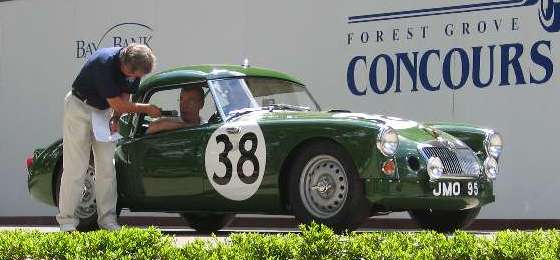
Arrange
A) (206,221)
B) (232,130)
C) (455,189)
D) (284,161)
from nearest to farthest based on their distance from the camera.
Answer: (455,189) < (284,161) < (232,130) < (206,221)

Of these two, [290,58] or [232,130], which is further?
[290,58]

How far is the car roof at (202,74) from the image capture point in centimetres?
812

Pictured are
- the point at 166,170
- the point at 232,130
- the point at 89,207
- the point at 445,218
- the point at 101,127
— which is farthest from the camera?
the point at 89,207

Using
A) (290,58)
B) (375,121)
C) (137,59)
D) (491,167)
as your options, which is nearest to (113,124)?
(137,59)

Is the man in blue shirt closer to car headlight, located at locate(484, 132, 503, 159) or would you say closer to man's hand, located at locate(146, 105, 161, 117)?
man's hand, located at locate(146, 105, 161, 117)

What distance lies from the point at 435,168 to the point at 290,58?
20.2 ft

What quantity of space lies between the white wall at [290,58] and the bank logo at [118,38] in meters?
0.04

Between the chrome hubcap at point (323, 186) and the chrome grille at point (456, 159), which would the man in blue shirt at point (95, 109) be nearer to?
the chrome hubcap at point (323, 186)

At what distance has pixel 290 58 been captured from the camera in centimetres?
1295

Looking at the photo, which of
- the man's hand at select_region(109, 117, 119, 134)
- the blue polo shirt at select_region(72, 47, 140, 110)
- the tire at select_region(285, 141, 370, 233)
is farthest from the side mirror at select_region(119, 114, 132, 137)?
the tire at select_region(285, 141, 370, 233)

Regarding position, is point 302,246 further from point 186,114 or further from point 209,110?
point 186,114

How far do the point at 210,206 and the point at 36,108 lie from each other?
7959mm

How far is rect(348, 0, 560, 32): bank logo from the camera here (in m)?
11.2

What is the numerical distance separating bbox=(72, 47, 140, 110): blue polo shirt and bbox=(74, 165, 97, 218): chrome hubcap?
1069mm
